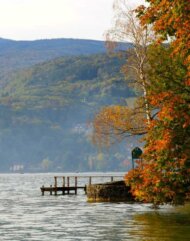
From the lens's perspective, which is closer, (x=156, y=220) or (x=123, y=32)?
(x=156, y=220)

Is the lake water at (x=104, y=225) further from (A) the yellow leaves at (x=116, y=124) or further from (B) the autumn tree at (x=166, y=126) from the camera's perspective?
(A) the yellow leaves at (x=116, y=124)

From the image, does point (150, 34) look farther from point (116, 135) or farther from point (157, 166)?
point (157, 166)

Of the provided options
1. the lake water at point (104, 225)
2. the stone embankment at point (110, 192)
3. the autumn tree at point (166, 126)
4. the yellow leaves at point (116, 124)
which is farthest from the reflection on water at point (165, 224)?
the stone embankment at point (110, 192)

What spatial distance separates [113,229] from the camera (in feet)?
148

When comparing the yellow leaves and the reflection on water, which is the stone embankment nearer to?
the yellow leaves

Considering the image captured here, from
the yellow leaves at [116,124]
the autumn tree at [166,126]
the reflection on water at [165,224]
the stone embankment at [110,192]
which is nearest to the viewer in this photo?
the autumn tree at [166,126]

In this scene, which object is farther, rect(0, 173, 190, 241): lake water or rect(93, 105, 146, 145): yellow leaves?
rect(93, 105, 146, 145): yellow leaves

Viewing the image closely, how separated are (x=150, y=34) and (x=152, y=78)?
852 inches

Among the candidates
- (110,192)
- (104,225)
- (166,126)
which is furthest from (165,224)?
(110,192)

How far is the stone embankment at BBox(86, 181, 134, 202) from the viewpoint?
256 ft

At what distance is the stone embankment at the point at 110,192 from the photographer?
256 feet

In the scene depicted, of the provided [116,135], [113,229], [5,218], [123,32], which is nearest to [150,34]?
[123,32]

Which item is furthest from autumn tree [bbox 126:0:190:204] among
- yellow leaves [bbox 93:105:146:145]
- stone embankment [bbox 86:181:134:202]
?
stone embankment [bbox 86:181:134:202]

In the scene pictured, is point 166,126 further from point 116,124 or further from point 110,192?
point 110,192
